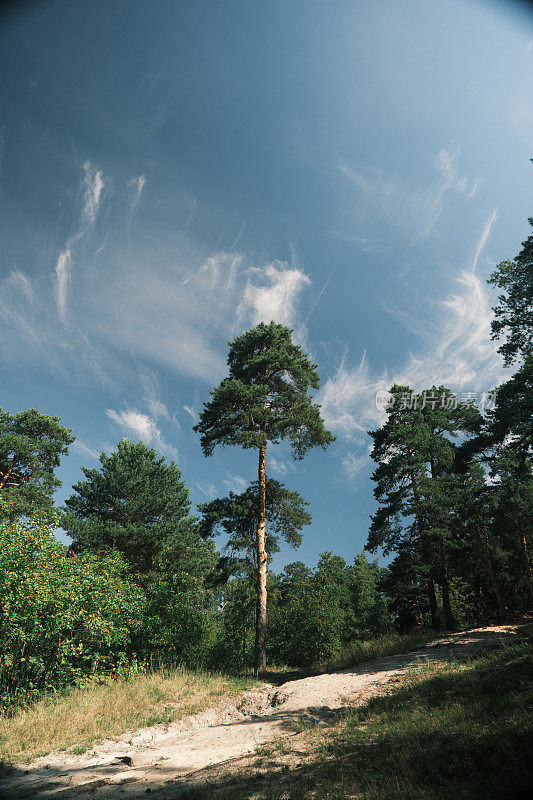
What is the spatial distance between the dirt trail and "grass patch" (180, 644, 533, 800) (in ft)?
5.52

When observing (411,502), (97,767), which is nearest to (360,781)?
(97,767)

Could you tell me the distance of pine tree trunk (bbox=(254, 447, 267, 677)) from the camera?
16562 mm

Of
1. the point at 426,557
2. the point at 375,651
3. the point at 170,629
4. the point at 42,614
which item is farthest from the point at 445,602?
the point at 42,614

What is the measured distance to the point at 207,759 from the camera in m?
7.54

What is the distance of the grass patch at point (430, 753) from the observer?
14.7 ft

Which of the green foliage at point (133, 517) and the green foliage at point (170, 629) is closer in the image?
the green foliage at point (170, 629)

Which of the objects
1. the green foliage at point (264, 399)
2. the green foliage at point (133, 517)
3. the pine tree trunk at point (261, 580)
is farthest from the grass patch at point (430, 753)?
the green foliage at point (133, 517)

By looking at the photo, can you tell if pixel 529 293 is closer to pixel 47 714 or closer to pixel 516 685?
pixel 516 685

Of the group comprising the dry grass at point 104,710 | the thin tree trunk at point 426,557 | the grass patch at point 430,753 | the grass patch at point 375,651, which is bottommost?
the dry grass at point 104,710

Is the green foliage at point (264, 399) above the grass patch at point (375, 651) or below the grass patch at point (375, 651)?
above

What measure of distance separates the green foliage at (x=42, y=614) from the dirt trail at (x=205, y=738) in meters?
4.08

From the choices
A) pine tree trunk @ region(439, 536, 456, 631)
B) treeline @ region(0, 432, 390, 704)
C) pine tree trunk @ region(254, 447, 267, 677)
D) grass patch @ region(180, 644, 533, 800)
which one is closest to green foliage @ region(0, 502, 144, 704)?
treeline @ region(0, 432, 390, 704)

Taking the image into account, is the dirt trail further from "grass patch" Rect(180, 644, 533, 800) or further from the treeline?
the treeline

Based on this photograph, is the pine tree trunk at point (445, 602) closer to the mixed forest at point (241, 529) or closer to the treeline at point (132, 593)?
the mixed forest at point (241, 529)
